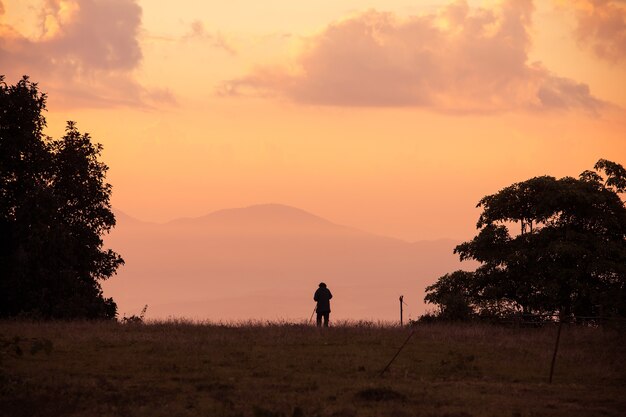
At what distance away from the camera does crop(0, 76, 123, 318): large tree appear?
45.8 metres

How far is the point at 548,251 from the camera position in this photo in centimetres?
5059

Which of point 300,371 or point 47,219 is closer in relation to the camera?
point 300,371

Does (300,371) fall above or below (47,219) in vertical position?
below

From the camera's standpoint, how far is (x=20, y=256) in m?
44.8

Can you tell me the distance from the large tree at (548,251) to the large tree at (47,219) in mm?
20669

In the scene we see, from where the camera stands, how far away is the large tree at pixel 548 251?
50375 mm

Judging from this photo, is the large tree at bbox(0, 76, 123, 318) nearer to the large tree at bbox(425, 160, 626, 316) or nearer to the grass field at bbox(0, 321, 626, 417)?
the grass field at bbox(0, 321, 626, 417)

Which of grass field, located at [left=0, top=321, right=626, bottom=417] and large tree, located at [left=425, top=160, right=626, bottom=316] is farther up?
large tree, located at [left=425, top=160, right=626, bottom=316]

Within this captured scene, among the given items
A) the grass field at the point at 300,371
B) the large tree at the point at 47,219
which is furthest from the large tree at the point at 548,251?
the large tree at the point at 47,219

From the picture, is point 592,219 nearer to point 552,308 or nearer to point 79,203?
point 552,308

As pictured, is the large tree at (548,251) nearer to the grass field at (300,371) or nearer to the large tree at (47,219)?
the grass field at (300,371)

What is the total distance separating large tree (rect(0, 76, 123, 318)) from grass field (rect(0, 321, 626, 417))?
8668 mm

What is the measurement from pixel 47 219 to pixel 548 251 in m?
28.5

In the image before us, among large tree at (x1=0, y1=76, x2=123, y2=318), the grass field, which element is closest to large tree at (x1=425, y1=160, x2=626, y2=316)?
the grass field
